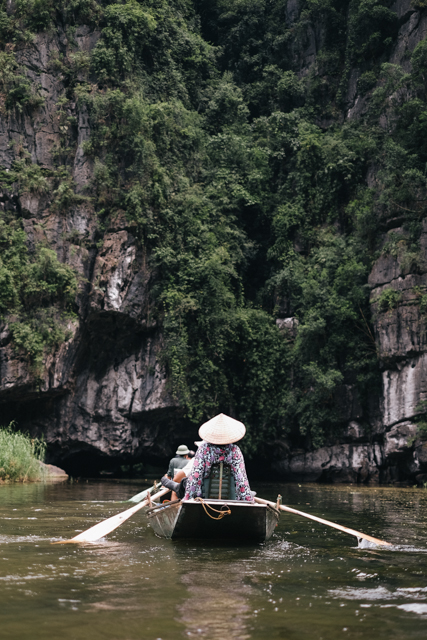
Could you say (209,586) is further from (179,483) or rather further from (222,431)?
(179,483)

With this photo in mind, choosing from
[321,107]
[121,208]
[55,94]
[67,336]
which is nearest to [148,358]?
[67,336]

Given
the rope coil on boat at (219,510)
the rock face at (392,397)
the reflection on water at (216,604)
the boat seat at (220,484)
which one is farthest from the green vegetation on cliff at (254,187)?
the reflection on water at (216,604)

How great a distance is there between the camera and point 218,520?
6027mm

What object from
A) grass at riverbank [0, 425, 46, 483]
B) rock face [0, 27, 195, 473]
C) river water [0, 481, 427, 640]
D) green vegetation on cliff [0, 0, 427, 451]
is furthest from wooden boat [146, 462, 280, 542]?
rock face [0, 27, 195, 473]

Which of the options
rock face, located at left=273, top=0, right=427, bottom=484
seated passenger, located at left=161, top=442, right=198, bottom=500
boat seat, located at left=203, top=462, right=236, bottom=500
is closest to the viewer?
boat seat, located at left=203, top=462, right=236, bottom=500

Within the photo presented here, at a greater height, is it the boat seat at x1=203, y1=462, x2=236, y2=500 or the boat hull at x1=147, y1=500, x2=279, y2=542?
the boat seat at x1=203, y1=462, x2=236, y2=500

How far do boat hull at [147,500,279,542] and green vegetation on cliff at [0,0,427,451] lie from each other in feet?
38.9

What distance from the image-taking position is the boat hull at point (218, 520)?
5965 mm

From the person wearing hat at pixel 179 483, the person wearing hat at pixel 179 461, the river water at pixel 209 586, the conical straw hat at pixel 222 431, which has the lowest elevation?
the river water at pixel 209 586

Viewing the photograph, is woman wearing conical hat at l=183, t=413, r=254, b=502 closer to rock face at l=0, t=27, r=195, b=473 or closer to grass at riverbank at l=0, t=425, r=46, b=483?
grass at riverbank at l=0, t=425, r=46, b=483

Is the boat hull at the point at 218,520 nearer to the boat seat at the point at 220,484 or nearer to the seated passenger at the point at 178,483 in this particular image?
the boat seat at the point at 220,484

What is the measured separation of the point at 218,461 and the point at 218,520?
70 centimetres

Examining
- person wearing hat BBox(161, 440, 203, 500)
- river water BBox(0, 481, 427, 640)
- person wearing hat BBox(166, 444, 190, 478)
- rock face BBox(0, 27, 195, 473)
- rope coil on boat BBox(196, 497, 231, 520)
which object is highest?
rock face BBox(0, 27, 195, 473)

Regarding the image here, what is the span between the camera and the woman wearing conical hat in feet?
21.0
